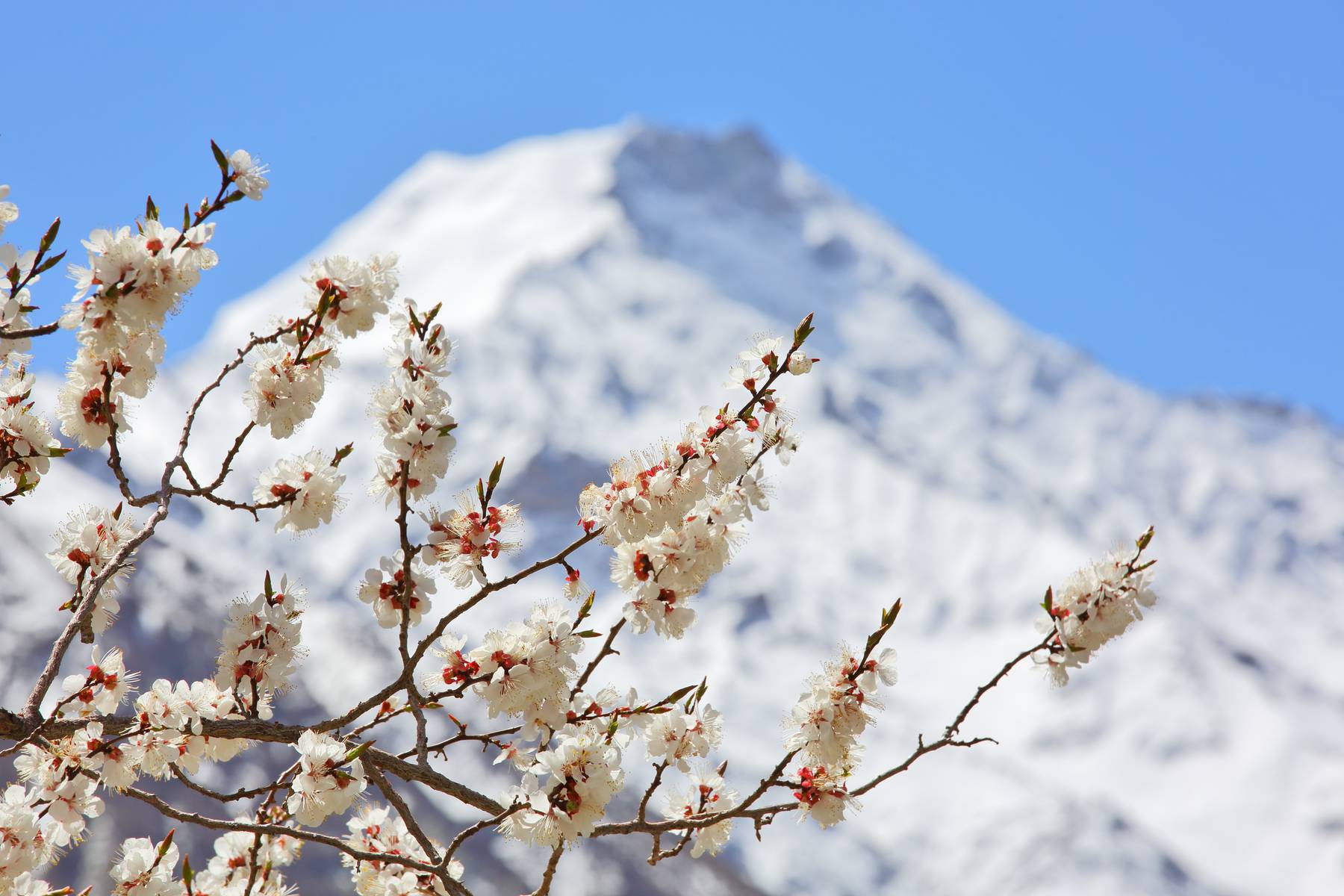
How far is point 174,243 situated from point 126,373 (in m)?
0.50

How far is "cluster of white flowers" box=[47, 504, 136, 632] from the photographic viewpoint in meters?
3.04

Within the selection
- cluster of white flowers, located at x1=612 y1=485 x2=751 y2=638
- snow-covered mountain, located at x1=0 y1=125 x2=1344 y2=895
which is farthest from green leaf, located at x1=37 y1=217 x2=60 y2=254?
snow-covered mountain, located at x1=0 y1=125 x2=1344 y2=895

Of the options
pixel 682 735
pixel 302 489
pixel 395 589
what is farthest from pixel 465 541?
pixel 682 735

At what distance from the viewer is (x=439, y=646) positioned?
290 cm

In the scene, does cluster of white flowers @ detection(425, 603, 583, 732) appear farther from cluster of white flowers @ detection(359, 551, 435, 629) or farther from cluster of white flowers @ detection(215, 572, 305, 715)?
cluster of white flowers @ detection(215, 572, 305, 715)

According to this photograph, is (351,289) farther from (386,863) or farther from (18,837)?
(386,863)

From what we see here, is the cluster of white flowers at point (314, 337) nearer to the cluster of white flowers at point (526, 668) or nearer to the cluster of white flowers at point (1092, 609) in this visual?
the cluster of white flowers at point (526, 668)

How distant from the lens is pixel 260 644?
3.03 meters

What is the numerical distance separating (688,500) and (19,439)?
5.08 feet

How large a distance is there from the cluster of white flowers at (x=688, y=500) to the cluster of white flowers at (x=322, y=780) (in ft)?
2.31

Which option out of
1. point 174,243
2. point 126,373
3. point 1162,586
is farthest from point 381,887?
point 1162,586

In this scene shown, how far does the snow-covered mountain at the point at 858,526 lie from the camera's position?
62.2 m

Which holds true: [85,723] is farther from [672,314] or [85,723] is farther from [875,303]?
[875,303]

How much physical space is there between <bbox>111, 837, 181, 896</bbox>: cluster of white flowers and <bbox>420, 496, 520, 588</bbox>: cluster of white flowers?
105 centimetres
